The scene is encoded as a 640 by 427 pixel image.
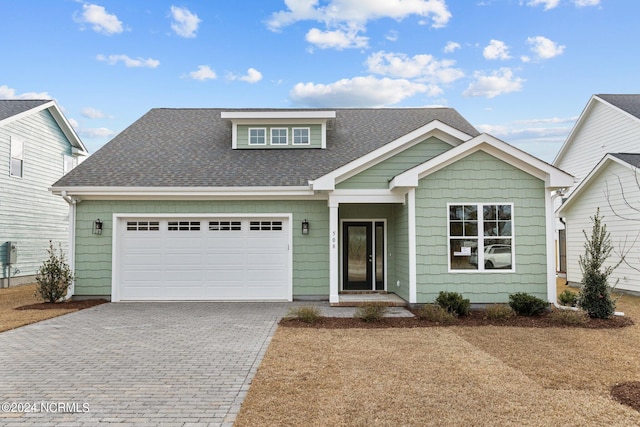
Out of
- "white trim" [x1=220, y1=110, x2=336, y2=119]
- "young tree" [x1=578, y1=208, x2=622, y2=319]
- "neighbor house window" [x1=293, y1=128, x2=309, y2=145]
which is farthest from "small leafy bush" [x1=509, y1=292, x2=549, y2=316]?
"neighbor house window" [x1=293, y1=128, x2=309, y2=145]

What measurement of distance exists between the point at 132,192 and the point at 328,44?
11.8 m

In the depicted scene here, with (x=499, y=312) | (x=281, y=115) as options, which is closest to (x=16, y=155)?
(x=281, y=115)

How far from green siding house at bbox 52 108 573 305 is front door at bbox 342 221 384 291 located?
41 millimetres

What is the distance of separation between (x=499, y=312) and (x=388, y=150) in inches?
180

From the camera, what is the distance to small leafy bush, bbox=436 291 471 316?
386 inches

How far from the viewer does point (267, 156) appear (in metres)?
14.1

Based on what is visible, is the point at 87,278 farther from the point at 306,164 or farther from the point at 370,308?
the point at 370,308

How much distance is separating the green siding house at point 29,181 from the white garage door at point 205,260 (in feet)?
A: 22.4

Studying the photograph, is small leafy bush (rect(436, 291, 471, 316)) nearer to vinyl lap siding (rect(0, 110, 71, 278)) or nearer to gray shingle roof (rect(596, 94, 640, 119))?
gray shingle roof (rect(596, 94, 640, 119))

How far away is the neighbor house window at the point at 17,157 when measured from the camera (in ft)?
54.2

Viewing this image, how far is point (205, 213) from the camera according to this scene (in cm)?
1245

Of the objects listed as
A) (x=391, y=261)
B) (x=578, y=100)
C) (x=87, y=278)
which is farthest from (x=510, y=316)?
(x=578, y=100)

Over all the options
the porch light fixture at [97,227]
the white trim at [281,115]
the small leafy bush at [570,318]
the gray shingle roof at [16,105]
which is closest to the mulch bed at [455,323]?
the small leafy bush at [570,318]

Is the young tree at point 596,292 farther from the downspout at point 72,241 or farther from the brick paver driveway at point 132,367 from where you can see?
the downspout at point 72,241
